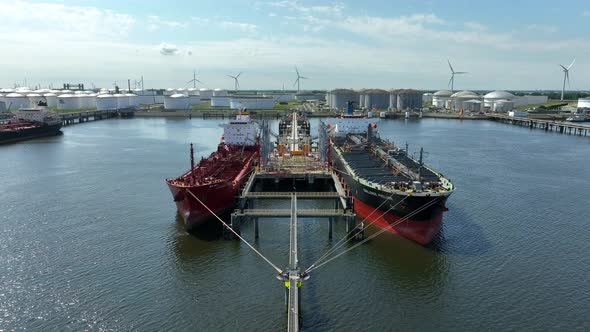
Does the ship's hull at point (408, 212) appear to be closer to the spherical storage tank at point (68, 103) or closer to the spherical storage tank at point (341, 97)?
the spherical storage tank at point (341, 97)

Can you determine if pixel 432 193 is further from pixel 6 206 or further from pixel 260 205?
pixel 6 206

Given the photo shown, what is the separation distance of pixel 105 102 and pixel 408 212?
134645 millimetres

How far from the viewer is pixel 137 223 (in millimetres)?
28531

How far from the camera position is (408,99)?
146m

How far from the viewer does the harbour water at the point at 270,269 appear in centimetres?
1759

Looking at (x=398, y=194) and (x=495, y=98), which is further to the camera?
(x=495, y=98)

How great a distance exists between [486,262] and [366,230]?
25.0 ft

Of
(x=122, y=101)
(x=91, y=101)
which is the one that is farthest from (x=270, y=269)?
(x=91, y=101)

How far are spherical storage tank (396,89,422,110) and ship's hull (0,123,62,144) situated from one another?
108686 millimetres

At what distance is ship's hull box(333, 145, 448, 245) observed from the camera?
24062 millimetres

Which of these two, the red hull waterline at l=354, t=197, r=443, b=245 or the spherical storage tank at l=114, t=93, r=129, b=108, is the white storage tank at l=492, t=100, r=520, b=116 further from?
the spherical storage tank at l=114, t=93, r=129, b=108

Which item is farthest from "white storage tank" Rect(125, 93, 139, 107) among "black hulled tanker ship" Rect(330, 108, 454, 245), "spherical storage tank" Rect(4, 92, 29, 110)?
"black hulled tanker ship" Rect(330, 108, 454, 245)

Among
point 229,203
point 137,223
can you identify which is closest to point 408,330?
point 229,203

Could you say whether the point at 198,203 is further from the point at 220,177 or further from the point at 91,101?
the point at 91,101
